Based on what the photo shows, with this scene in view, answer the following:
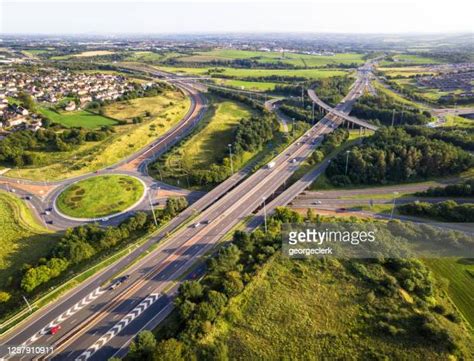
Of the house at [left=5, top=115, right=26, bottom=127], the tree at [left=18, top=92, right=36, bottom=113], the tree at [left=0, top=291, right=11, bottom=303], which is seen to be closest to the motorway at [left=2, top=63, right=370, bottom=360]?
the tree at [left=0, top=291, right=11, bottom=303]

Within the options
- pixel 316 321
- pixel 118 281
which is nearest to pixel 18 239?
pixel 118 281

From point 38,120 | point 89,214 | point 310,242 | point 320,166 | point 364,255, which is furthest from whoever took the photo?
point 38,120

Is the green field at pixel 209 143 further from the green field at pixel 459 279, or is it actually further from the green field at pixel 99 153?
the green field at pixel 459 279

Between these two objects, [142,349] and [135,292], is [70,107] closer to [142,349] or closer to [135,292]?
[135,292]

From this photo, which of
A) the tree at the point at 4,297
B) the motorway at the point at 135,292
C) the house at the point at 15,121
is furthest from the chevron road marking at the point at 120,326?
the house at the point at 15,121

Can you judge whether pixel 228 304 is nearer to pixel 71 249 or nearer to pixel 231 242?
pixel 231 242

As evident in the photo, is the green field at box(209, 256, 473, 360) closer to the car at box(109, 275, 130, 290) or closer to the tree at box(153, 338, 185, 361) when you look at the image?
the tree at box(153, 338, 185, 361)

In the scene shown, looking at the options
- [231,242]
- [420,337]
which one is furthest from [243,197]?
[420,337]
